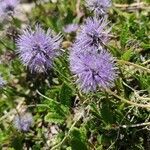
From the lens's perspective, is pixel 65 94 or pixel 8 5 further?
pixel 8 5

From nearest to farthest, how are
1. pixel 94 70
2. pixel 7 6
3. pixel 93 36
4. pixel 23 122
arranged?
pixel 94 70 → pixel 93 36 → pixel 23 122 → pixel 7 6

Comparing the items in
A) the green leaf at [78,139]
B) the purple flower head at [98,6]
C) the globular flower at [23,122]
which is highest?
the purple flower head at [98,6]

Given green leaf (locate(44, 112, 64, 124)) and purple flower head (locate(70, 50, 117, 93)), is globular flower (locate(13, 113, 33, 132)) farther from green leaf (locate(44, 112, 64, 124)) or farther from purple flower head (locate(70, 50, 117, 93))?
purple flower head (locate(70, 50, 117, 93))

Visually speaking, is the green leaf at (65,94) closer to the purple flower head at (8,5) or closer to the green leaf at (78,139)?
the green leaf at (78,139)

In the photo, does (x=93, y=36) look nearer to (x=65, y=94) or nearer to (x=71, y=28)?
(x=65, y=94)

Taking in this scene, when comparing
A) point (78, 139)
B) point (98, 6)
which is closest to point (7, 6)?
point (98, 6)

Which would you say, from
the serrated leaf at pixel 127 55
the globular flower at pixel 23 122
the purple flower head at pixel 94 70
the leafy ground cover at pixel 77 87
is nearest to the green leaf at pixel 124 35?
the leafy ground cover at pixel 77 87

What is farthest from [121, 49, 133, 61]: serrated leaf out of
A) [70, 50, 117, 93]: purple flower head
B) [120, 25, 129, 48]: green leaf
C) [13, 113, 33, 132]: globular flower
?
[13, 113, 33, 132]: globular flower
